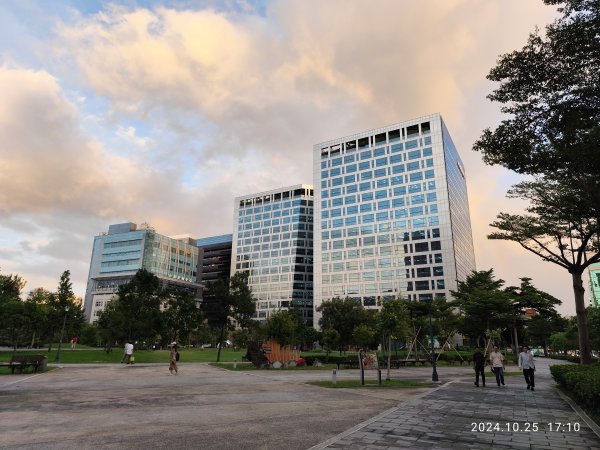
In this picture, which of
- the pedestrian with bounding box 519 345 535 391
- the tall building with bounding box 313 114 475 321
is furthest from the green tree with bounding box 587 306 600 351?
the tall building with bounding box 313 114 475 321

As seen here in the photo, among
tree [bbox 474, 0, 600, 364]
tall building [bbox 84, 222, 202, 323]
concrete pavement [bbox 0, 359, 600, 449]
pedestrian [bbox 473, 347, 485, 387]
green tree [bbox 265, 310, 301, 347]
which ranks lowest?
concrete pavement [bbox 0, 359, 600, 449]

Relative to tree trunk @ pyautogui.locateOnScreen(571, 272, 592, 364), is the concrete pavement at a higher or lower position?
lower

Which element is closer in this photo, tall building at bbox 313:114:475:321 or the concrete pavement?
the concrete pavement

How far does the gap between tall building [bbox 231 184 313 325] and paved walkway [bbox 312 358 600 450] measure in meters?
118

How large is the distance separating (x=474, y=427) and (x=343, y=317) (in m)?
61.4

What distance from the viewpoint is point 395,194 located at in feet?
346

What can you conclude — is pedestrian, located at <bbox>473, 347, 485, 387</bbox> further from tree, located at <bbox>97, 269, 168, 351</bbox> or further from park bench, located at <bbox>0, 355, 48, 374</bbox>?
tree, located at <bbox>97, 269, 168, 351</bbox>

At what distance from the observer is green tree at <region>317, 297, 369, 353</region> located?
68.0 metres

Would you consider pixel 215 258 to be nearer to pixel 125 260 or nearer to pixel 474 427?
pixel 125 260

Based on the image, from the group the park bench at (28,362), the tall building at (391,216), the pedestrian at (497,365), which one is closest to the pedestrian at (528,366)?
the pedestrian at (497,365)

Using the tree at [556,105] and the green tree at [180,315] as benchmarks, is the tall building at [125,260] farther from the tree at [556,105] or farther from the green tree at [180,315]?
the tree at [556,105]

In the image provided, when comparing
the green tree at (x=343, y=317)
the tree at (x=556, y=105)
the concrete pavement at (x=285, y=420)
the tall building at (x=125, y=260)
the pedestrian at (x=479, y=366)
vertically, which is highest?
the tall building at (x=125, y=260)

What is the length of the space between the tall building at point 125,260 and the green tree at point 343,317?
7630 cm

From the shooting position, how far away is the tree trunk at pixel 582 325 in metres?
20.5
